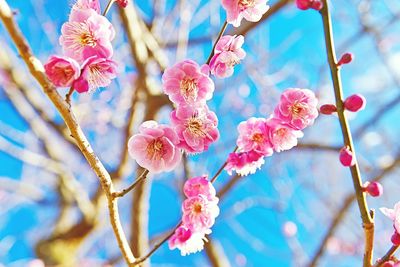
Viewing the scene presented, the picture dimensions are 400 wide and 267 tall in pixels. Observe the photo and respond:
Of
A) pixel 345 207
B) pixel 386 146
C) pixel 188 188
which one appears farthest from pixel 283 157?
pixel 188 188

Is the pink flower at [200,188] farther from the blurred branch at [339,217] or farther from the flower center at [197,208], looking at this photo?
the blurred branch at [339,217]

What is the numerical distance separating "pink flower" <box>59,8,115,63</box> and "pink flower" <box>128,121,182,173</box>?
0.54 ft

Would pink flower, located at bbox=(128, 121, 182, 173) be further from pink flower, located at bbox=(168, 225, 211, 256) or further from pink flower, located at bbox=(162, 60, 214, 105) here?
pink flower, located at bbox=(168, 225, 211, 256)

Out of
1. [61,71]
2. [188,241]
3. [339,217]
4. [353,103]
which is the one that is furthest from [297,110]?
[339,217]

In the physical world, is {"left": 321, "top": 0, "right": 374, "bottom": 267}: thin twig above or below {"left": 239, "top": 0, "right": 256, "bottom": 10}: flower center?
below

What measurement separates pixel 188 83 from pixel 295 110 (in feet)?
0.76

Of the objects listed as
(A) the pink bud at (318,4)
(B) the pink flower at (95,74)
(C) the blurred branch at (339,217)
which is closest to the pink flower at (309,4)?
(A) the pink bud at (318,4)

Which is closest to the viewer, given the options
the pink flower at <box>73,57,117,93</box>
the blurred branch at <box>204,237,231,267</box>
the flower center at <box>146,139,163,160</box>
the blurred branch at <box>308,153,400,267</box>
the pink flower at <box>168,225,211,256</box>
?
the pink flower at <box>73,57,117,93</box>

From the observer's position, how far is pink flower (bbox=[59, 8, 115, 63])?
94 cm

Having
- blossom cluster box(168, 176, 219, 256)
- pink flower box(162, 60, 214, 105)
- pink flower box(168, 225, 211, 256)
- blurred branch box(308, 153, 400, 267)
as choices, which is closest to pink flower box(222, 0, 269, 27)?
pink flower box(162, 60, 214, 105)

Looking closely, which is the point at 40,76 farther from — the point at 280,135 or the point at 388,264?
the point at 388,264

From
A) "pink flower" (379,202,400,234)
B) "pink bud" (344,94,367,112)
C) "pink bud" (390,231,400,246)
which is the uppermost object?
"pink bud" (344,94,367,112)

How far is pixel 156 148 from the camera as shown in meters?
0.97

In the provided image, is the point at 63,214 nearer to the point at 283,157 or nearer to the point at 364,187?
the point at 283,157
